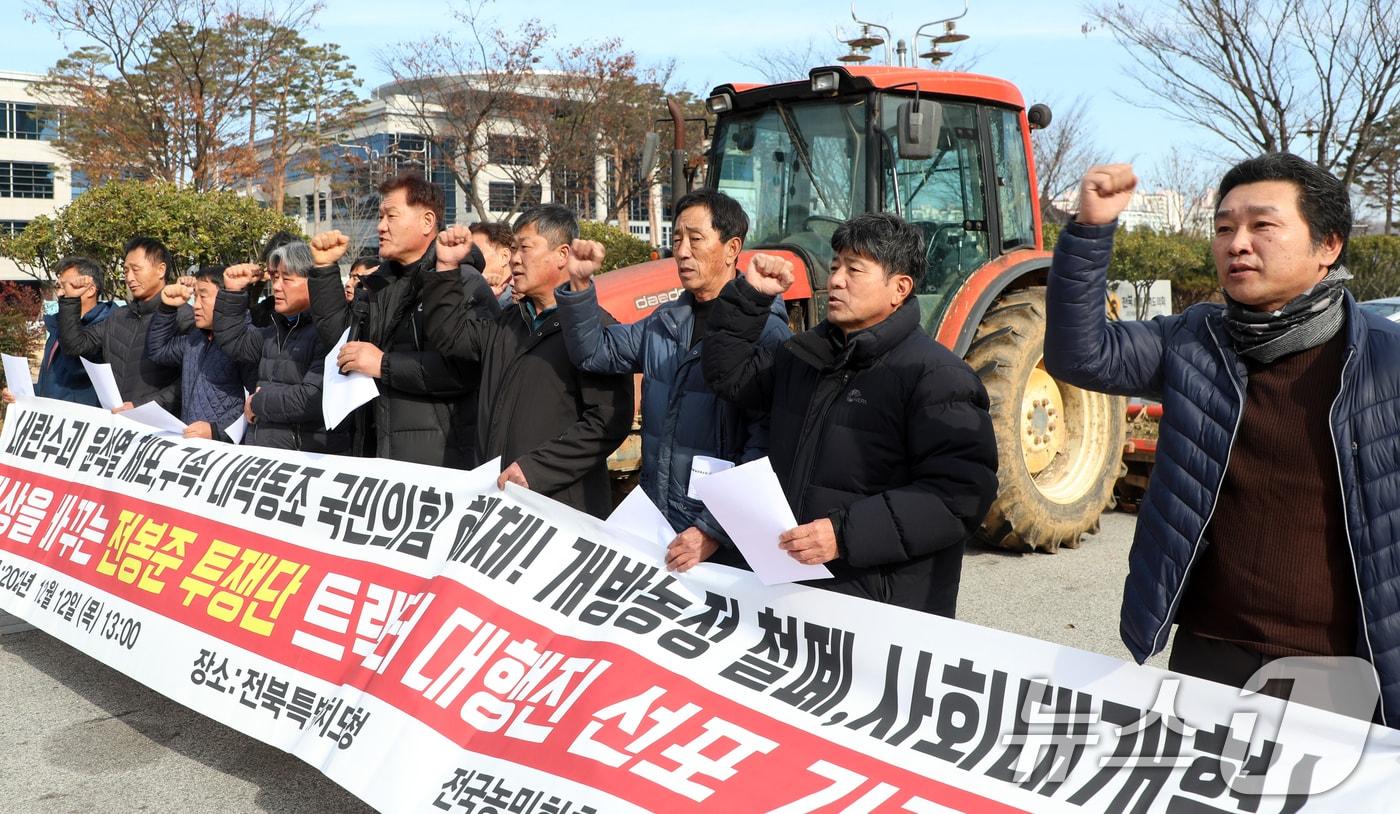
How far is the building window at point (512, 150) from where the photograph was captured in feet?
85.1

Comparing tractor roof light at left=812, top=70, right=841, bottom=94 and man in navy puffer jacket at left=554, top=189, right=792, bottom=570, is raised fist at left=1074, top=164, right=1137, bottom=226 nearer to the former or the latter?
man in navy puffer jacket at left=554, top=189, right=792, bottom=570

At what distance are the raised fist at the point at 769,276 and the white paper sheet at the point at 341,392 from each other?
167 cm

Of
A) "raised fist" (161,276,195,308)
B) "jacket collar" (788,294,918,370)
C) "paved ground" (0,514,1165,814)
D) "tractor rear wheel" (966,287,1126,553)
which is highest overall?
"jacket collar" (788,294,918,370)

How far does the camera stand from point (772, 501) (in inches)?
102

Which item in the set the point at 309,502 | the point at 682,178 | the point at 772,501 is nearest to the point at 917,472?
the point at 772,501

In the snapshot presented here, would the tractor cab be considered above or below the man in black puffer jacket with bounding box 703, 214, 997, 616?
above

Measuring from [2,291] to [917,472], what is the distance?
52.1ft

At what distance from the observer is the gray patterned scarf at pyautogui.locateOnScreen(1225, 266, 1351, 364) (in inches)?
80.7

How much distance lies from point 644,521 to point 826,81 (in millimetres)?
3575

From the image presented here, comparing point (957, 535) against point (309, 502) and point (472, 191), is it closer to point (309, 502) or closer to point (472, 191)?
point (309, 502)

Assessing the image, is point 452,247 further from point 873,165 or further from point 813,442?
point 873,165

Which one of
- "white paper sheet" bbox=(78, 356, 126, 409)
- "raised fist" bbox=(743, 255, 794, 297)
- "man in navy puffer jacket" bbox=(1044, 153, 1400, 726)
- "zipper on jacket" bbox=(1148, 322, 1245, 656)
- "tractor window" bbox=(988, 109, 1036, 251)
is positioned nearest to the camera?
"man in navy puffer jacket" bbox=(1044, 153, 1400, 726)

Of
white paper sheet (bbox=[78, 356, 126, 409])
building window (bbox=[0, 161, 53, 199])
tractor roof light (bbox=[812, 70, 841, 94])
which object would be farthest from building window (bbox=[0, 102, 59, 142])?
tractor roof light (bbox=[812, 70, 841, 94])

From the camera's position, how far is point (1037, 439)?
691cm
